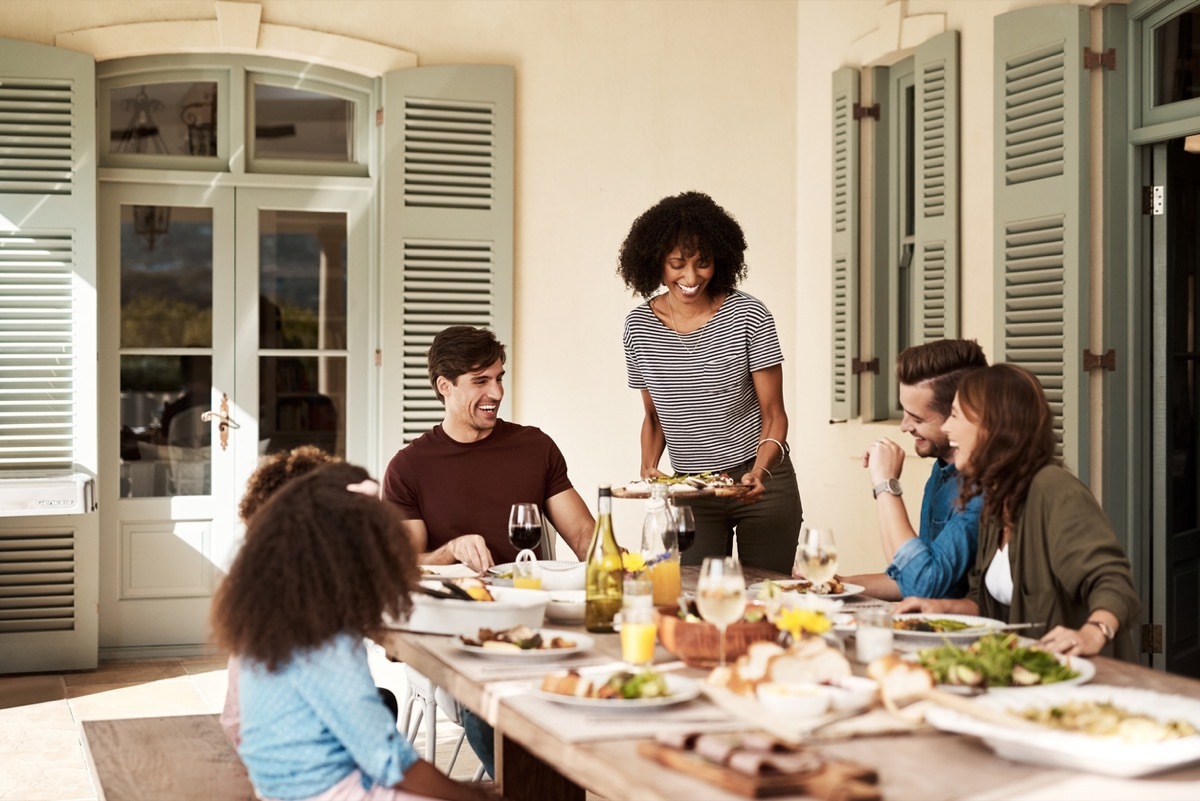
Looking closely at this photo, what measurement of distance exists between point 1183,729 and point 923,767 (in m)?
0.33

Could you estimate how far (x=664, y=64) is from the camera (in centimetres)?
645

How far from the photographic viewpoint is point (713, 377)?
13.2 feet

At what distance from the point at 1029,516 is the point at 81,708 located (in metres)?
3.80

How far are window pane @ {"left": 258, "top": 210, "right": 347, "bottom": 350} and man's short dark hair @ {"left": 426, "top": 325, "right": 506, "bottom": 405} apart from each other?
9.20ft

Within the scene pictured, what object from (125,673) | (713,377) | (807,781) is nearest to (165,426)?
(125,673)

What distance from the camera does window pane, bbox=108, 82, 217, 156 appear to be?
6.10 metres

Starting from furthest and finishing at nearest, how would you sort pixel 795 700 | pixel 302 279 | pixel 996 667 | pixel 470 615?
pixel 302 279 → pixel 470 615 → pixel 996 667 → pixel 795 700

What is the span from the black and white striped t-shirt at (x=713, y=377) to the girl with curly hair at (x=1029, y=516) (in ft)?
4.23

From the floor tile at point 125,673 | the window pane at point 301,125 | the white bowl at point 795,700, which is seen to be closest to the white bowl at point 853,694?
the white bowl at point 795,700

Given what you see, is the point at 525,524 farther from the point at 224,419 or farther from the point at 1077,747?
the point at 224,419

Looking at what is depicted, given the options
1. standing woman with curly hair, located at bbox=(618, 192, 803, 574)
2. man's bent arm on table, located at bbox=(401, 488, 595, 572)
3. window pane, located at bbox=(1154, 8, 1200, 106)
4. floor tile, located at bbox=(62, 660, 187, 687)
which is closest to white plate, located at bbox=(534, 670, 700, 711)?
man's bent arm on table, located at bbox=(401, 488, 595, 572)

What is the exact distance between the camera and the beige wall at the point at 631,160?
6.21m

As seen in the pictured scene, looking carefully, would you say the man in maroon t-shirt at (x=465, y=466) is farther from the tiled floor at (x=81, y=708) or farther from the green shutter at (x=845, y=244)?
the green shutter at (x=845, y=244)

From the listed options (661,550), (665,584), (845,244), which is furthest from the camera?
(845,244)
